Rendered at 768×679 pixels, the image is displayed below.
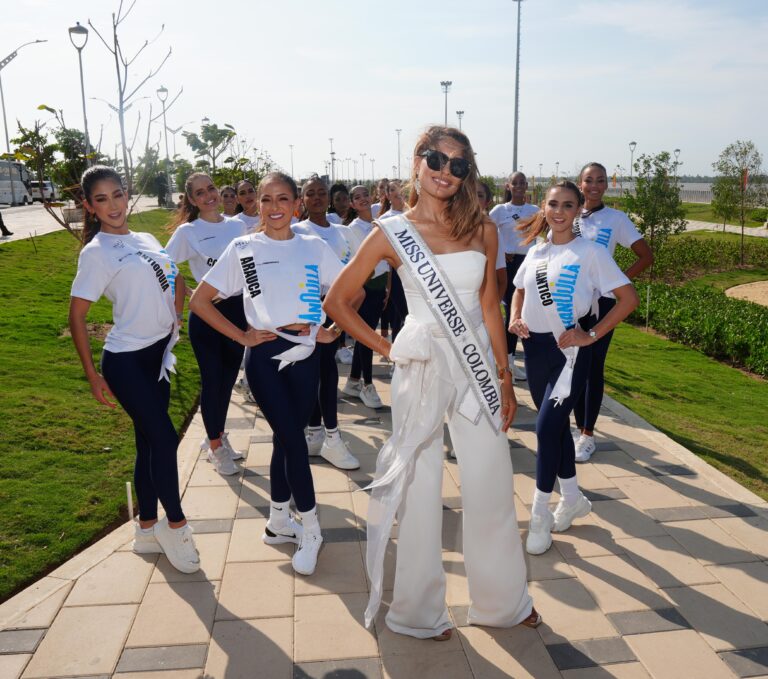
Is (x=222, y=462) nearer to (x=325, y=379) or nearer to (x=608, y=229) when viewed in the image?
(x=325, y=379)

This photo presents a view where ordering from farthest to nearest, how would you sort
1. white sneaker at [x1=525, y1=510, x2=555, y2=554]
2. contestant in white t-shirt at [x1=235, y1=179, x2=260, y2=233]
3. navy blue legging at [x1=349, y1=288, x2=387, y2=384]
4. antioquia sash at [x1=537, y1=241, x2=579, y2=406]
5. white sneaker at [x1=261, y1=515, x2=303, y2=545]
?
contestant in white t-shirt at [x1=235, y1=179, x2=260, y2=233]
navy blue legging at [x1=349, y1=288, x2=387, y2=384]
white sneaker at [x1=261, y1=515, x2=303, y2=545]
white sneaker at [x1=525, y1=510, x2=555, y2=554]
antioquia sash at [x1=537, y1=241, x2=579, y2=406]

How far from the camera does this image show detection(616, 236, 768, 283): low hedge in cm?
1812

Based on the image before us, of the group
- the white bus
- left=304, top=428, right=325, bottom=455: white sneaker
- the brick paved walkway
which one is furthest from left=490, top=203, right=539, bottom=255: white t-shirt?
the white bus

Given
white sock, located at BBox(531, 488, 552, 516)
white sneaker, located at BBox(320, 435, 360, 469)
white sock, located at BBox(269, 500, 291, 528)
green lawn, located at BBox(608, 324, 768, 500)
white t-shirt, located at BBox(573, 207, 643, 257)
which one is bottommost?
green lawn, located at BBox(608, 324, 768, 500)

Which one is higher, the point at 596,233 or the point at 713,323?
the point at 596,233

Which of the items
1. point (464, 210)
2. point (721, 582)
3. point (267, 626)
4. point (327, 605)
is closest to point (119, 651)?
point (267, 626)

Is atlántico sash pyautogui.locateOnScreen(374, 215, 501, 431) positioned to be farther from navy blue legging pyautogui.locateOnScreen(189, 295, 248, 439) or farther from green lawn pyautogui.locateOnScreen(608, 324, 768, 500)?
green lawn pyautogui.locateOnScreen(608, 324, 768, 500)

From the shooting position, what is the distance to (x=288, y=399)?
3.77 m

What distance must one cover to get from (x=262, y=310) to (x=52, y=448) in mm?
2657

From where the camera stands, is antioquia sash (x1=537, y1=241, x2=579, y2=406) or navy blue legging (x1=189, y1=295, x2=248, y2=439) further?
navy blue legging (x1=189, y1=295, x2=248, y2=439)

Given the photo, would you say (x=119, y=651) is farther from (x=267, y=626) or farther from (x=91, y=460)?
(x=91, y=460)

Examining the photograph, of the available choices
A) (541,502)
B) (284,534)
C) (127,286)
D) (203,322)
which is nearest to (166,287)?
(127,286)

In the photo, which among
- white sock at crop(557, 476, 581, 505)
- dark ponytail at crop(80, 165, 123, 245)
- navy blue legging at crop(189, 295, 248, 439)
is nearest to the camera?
dark ponytail at crop(80, 165, 123, 245)

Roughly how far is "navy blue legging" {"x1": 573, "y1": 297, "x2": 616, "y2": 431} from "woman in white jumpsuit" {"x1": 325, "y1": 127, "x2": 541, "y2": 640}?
219 centimetres
